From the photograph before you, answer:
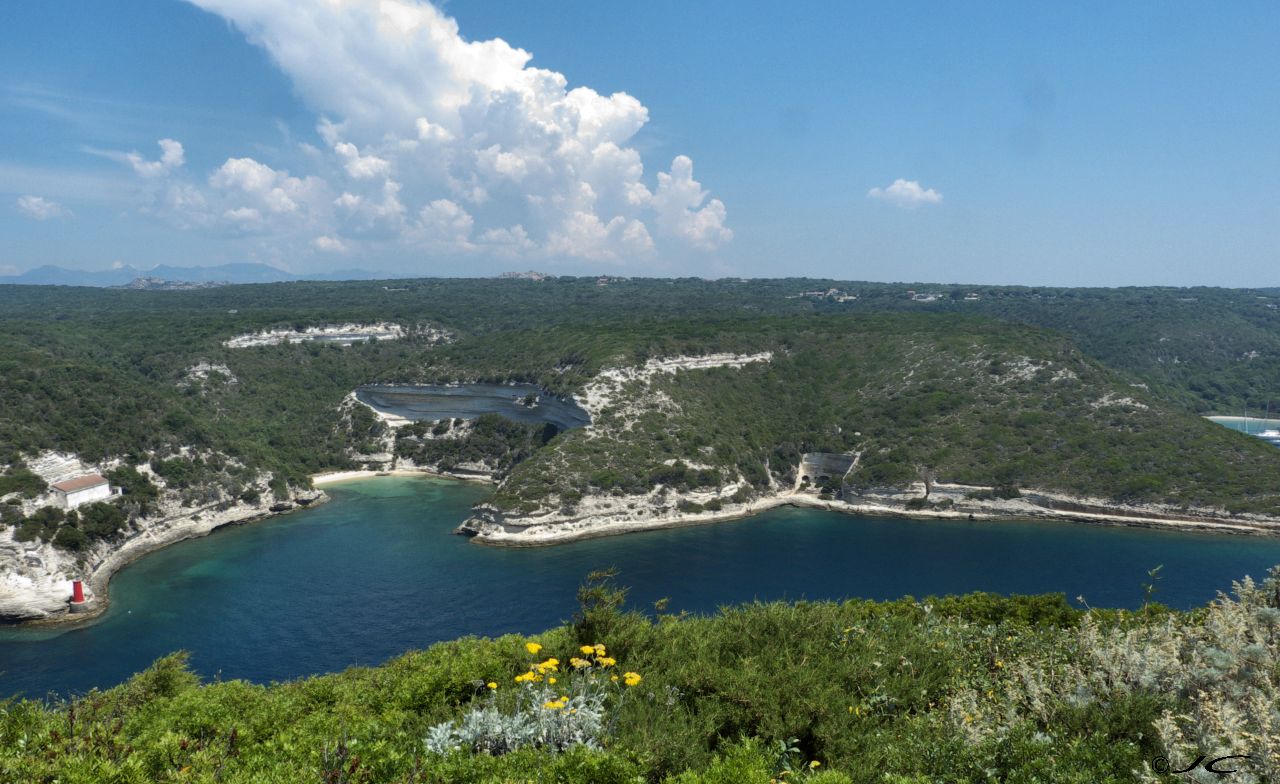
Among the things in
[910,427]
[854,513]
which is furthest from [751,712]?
[910,427]

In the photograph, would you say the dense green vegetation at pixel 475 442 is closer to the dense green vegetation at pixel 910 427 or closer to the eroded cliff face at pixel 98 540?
the dense green vegetation at pixel 910 427

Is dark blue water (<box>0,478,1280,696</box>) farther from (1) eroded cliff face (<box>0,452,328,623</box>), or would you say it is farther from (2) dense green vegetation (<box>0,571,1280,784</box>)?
(2) dense green vegetation (<box>0,571,1280,784</box>)

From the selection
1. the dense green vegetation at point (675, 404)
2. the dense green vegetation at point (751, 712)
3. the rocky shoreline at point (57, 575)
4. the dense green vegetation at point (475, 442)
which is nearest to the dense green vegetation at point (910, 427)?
the dense green vegetation at point (675, 404)

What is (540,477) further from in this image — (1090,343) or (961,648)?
(1090,343)

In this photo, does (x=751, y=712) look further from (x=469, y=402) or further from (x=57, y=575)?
(x=469, y=402)

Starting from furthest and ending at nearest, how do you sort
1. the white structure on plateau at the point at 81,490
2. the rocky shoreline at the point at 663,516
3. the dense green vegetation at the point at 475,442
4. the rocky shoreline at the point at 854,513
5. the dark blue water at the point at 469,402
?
the dense green vegetation at the point at 475,442
the dark blue water at the point at 469,402
the rocky shoreline at the point at 854,513
the rocky shoreline at the point at 663,516
the white structure on plateau at the point at 81,490

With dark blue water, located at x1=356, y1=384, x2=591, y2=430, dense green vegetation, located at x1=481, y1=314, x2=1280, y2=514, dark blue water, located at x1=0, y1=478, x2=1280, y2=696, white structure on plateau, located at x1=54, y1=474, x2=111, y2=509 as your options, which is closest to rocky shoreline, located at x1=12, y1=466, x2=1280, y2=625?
dense green vegetation, located at x1=481, y1=314, x2=1280, y2=514

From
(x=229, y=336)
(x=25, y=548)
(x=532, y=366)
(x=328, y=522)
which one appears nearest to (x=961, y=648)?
(x=25, y=548)
